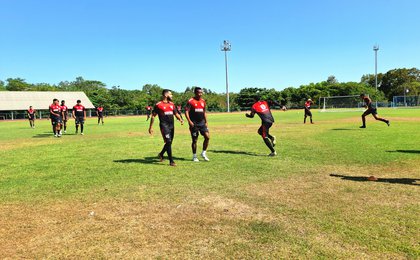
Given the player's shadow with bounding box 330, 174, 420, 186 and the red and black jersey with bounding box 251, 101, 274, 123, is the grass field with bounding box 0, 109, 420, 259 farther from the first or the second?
the red and black jersey with bounding box 251, 101, 274, 123

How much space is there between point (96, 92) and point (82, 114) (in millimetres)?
65117

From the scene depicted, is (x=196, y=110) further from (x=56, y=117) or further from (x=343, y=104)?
(x=343, y=104)

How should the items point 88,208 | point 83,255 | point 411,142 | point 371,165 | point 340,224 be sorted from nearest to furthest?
point 83,255, point 340,224, point 88,208, point 371,165, point 411,142

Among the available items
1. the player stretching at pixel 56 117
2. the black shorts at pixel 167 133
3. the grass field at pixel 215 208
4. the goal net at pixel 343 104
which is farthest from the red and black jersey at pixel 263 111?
the goal net at pixel 343 104

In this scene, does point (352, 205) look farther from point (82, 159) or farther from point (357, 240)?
point (82, 159)

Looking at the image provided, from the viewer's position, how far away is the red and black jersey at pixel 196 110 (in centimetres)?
937

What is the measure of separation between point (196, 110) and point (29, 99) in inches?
2747

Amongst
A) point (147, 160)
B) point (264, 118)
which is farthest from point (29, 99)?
point (264, 118)

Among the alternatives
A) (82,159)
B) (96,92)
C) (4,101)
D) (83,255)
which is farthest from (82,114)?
(96,92)

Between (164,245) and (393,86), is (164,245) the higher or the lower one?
the lower one

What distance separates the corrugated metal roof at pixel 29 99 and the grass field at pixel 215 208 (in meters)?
63.8

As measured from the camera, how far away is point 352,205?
16.5ft

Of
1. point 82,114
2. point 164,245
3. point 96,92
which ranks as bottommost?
point 164,245

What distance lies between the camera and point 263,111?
10.4 m
